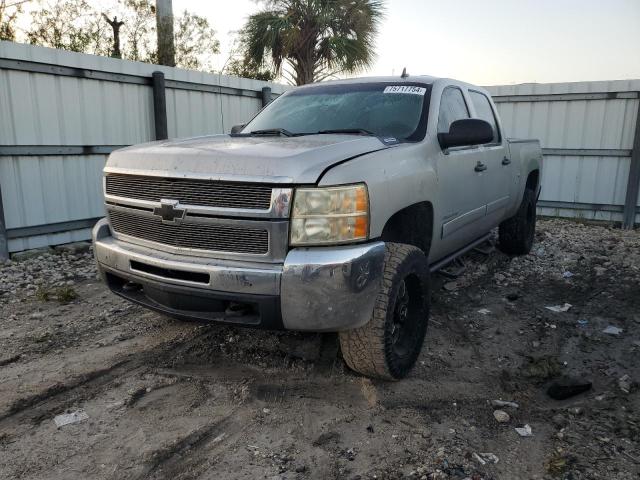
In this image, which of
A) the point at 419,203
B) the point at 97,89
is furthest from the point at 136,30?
the point at 419,203

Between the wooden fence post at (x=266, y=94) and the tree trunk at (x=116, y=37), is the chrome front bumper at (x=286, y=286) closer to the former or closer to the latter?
A: the wooden fence post at (x=266, y=94)

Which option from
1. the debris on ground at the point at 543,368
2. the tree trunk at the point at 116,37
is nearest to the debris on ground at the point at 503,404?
the debris on ground at the point at 543,368

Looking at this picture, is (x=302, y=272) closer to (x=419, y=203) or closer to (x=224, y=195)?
(x=224, y=195)

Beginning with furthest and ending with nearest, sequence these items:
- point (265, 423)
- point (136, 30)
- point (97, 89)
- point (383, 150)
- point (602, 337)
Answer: point (136, 30), point (97, 89), point (602, 337), point (383, 150), point (265, 423)

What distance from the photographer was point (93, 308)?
4520mm

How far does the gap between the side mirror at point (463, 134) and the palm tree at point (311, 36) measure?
47.9ft

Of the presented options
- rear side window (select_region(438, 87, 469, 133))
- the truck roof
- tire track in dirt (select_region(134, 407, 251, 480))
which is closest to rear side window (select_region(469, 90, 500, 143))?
rear side window (select_region(438, 87, 469, 133))

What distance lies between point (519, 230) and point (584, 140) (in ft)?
14.2

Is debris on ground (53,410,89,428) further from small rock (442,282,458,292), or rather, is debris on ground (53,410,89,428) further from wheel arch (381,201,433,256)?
small rock (442,282,458,292)

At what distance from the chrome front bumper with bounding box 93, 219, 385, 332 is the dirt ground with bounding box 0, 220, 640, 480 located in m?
0.57

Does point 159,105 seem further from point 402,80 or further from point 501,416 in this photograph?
point 501,416

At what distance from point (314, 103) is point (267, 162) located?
5.61 ft

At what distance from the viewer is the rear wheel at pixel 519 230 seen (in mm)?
6066

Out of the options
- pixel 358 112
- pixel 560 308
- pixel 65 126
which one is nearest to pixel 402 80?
pixel 358 112
